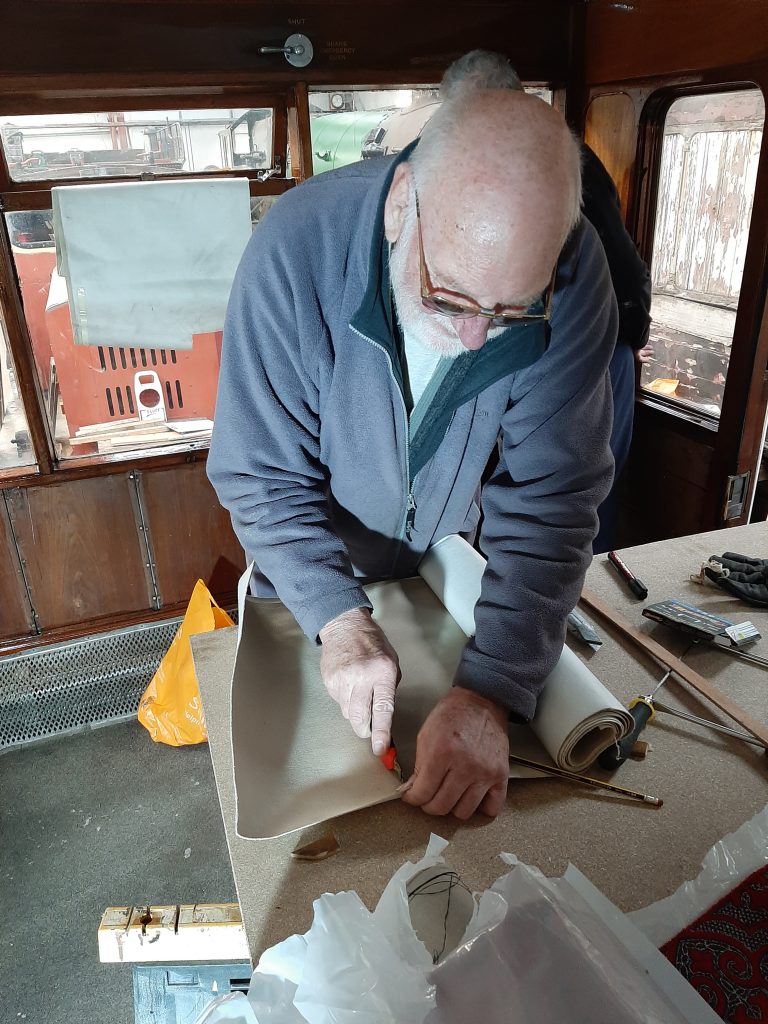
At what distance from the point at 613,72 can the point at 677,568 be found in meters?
1.87

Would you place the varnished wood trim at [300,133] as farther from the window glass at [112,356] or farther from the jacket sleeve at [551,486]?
the jacket sleeve at [551,486]

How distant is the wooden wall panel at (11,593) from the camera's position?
8.26 feet

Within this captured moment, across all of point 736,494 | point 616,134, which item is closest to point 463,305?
point 736,494

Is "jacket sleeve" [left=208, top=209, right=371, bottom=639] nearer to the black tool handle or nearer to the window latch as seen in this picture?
the black tool handle

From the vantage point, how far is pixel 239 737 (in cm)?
99

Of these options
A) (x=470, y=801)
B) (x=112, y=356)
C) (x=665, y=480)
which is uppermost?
(x=112, y=356)

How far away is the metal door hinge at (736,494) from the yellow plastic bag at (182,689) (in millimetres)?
1657

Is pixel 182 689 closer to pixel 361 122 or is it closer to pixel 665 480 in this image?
pixel 665 480

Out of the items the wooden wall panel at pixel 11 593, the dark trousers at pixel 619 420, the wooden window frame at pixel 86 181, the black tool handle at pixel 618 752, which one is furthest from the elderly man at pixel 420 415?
Answer: the wooden wall panel at pixel 11 593

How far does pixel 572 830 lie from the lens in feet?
2.92

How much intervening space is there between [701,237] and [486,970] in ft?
8.07

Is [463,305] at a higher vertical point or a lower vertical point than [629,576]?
higher

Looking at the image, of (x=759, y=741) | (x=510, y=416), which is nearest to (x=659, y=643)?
(x=759, y=741)

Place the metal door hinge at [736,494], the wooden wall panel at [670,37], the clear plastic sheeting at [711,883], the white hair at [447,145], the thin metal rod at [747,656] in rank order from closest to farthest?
1. the clear plastic sheeting at [711,883]
2. the white hair at [447,145]
3. the thin metal rod at [747,656]
4. the wooden wall panel at [670,37]
5. the metal door hinge at [736,494]
